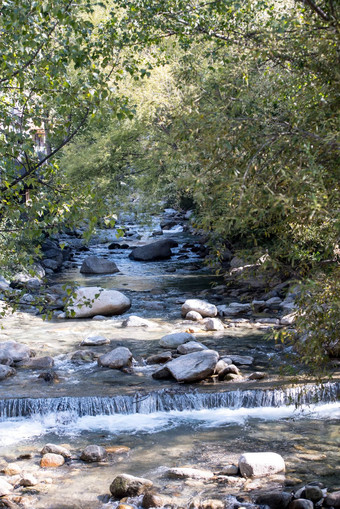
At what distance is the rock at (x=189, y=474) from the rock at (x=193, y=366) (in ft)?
10.2

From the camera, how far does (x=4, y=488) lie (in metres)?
6.57

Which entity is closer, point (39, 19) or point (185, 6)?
point (39, 19)

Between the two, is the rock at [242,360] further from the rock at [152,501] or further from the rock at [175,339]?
the rock at [152,501]

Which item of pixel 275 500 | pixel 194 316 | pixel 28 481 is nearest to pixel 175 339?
pixel 194 316

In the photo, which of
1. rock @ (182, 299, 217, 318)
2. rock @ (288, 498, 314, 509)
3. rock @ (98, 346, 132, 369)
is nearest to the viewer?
rock @ (288, 498, 314, 509)

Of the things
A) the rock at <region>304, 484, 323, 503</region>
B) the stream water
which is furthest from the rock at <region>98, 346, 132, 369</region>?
the rock at <region>304, 484, 323, 503</region>

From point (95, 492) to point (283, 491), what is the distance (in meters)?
2.14

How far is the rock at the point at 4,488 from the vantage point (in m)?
6.50

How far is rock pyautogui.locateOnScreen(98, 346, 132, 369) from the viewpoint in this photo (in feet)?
35.9

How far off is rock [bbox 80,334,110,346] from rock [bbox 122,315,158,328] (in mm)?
1456

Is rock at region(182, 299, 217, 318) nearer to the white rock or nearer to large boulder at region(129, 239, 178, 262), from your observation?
the white rock

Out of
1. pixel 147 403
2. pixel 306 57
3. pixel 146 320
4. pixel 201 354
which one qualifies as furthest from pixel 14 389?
pixel 306 57

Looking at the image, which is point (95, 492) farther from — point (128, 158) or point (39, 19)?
point (128, 158)

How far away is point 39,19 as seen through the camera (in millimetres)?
5176
